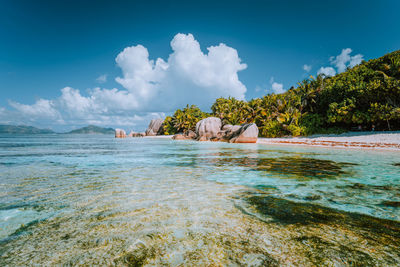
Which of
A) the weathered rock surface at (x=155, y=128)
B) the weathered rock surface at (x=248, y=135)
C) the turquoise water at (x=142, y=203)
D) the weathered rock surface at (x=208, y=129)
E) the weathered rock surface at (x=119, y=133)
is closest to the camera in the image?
the turquoise water at (x=142, y=203)

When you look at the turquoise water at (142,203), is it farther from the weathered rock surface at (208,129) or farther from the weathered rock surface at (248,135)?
the weathered rock surface at (208,129)

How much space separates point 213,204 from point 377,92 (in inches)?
1123

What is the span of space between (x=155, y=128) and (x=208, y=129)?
1502 inches

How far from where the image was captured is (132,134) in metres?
76.3

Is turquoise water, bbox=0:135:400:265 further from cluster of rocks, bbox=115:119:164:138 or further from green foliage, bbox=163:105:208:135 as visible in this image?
cluster of rocks, bbox=115:119:164:138

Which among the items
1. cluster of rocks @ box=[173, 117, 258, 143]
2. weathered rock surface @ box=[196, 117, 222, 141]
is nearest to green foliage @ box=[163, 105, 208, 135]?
cluster of rocks @ box=[173, 117, 258, 143]

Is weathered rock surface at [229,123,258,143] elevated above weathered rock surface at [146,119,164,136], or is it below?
below

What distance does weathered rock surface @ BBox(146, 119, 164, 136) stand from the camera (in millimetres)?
70438

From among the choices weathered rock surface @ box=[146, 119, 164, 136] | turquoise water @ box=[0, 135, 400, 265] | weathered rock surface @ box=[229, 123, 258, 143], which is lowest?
turquoise water @ box=[0, 135, 400, 265]

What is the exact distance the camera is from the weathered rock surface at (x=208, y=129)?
3706 cm

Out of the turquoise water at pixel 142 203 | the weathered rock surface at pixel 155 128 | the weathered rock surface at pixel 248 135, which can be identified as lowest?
the turquoise water at pixel 142 203

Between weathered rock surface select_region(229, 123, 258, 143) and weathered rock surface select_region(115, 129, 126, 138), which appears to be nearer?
weathered rock surface select_region(229, 123, 258, 143)

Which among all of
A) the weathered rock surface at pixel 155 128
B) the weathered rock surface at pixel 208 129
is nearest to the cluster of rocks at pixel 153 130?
the weathered rock surface at pixel 155 128

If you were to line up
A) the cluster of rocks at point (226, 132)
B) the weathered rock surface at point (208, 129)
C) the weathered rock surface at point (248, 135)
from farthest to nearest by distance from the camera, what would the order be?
the weathered rock surface at point (208, 129)
the cluster of rocks at point (226, 132)
the weathered rock surface at point (248, 135)
